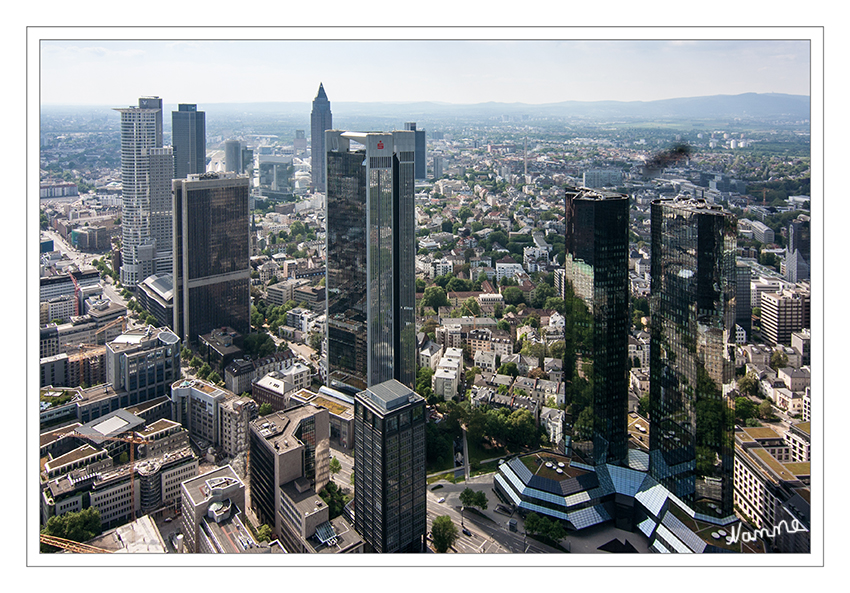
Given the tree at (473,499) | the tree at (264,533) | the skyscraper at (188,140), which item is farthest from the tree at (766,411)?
the skyscraper at (188,140)

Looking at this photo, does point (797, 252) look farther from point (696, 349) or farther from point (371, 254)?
point (371, 254)

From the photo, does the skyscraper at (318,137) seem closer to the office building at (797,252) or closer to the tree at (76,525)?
the office building at (797,252)

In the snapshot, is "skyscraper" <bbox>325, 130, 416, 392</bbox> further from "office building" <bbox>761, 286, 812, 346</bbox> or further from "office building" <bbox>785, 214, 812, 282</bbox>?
"office building" <bbox>785, 214, 812, 282</bbox>

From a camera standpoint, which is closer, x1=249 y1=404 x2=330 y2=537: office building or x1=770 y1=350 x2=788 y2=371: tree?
x1=249 y1=404 x2=330 y2=537: office building

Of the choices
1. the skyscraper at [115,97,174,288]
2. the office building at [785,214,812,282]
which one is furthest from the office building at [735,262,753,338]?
the skyscraper at [115,97,174,288]

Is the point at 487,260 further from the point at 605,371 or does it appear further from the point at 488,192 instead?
the point at 605,371

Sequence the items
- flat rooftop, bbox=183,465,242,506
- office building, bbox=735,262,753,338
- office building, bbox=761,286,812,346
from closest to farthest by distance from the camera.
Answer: flat rooftop, bbox=183,465,242,506 → office building, bbox=761,286,812,346 → office building, bbox=735,262,753,338

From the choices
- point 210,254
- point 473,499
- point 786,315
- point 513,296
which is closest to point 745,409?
point 786,315
